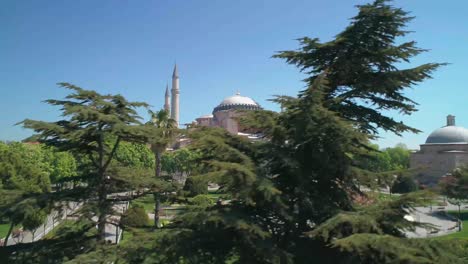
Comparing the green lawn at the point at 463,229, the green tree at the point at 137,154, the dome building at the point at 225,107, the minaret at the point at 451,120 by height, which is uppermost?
the dome building at the point at 225,107

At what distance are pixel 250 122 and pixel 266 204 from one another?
5.82 ft

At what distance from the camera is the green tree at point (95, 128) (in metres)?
8.85

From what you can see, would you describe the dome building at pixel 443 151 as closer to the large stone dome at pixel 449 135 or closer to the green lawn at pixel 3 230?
the large stone dome at pixel 449 135

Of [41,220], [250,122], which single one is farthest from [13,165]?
[250,122]

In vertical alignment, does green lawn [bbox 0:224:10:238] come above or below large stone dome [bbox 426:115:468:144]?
below

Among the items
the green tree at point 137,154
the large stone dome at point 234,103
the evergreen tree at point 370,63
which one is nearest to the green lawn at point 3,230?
the green tree at point 137,154

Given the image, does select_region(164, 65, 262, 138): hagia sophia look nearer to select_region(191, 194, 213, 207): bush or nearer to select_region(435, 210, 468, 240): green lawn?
select_region(435, 210, 468, 240): green lawn

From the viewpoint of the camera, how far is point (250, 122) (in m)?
7.43

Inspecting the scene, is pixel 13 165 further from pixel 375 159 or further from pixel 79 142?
pixel 375 159

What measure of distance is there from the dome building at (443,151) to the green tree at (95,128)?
197ft

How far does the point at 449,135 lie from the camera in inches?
2552

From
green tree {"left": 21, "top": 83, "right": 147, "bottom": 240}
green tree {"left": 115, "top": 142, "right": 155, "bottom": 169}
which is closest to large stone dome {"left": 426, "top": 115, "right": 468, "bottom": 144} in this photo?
green tree {"left": 115, "top": 142, "right": 155, "bottom": 169}

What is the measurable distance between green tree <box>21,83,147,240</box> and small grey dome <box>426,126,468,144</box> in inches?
2650

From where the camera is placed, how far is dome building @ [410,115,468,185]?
6053 cm
